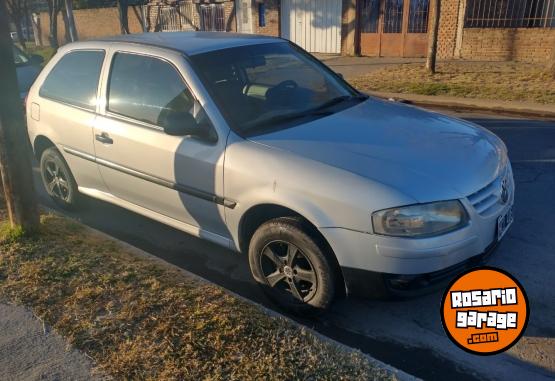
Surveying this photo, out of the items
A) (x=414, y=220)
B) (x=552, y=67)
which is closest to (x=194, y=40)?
(x=414, y=220)

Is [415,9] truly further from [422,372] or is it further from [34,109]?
[422,372]

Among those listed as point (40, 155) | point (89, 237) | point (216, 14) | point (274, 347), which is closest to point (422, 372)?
point (274, 347)

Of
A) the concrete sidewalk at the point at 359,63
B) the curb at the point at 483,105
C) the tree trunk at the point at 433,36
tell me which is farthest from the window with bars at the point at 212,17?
the curb at the point at 483,105

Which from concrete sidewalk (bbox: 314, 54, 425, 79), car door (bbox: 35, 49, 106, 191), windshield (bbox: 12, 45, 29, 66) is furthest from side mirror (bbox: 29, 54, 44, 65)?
concrete sidewalk (bbox: 314, 54, 425, 79)

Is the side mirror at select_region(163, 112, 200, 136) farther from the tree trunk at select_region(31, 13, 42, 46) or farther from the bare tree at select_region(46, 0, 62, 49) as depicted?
the tree trunk at select_region(31, 13, 42, 46)

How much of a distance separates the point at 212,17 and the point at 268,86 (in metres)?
20.4

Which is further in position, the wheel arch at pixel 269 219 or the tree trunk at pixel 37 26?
the tree trunk at pixel 37 26

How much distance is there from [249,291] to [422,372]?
1.39 m

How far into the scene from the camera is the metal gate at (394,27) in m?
15.8

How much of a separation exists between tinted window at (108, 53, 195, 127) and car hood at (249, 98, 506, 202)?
78cm

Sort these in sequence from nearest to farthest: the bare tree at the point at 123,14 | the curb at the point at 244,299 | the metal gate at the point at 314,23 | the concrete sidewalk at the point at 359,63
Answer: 1. the curb at the point at 244,299
2. the concrete sidewalk at the point at 359,63
3. the metal gate at the point at 314,23
4. the bare tree at the point at 123,14

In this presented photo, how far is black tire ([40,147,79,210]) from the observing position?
4.94 metres

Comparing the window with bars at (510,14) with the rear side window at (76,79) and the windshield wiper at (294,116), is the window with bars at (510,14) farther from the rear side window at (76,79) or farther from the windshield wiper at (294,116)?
the rear side window at (76,79)

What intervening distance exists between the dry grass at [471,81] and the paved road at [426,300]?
489 cm
